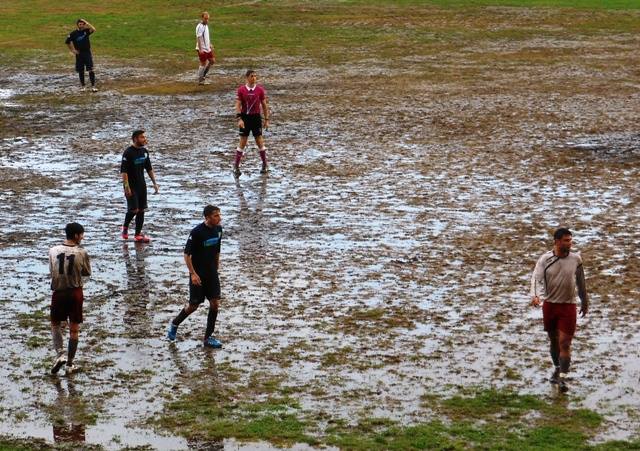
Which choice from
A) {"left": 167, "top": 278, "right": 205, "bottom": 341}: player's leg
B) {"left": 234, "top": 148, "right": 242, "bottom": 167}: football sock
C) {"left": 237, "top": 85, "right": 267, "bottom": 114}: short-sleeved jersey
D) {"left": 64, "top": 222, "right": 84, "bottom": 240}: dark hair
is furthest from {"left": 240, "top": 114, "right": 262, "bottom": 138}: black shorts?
{"left": 64, "top": 222, "right": 84, "bottom": 240}: dark hair

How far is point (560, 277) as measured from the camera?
1401 cm

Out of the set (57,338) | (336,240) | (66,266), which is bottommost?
(336,240)

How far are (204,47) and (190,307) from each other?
2157 cm

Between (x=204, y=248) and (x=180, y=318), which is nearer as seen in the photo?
(x=204, y=248)

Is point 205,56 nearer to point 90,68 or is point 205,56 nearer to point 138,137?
point 90,68

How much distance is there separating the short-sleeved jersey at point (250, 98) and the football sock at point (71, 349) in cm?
1160

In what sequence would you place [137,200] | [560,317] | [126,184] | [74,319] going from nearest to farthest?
1. [560,317]
2. [74,319]
3. [126,184]
4. [137,200]

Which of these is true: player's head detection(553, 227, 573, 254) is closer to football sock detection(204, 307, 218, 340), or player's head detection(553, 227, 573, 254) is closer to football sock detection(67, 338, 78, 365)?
football sock detection(204, 307, 218, 340)

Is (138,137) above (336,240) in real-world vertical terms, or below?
above

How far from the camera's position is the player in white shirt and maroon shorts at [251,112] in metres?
25.5

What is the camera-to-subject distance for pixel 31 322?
16.4 m

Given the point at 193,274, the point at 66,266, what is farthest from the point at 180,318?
the point at 66,266

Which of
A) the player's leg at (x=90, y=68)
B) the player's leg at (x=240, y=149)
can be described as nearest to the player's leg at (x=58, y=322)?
the player's leg at (x=240, y=149)

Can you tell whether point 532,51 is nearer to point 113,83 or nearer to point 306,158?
point 113,83
